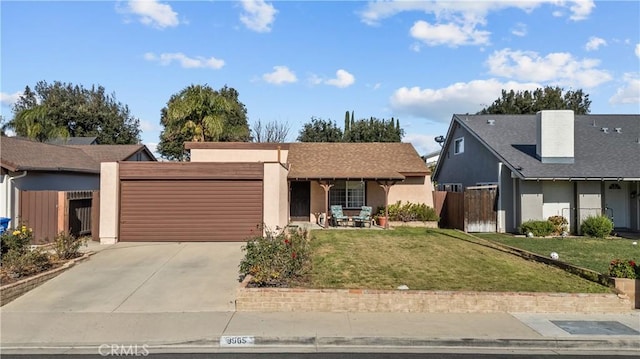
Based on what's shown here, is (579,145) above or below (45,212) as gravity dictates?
above

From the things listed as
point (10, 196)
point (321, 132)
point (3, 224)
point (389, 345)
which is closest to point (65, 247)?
point (3, 224)

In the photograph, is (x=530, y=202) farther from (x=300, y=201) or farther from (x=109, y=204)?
(x=109, y=204)

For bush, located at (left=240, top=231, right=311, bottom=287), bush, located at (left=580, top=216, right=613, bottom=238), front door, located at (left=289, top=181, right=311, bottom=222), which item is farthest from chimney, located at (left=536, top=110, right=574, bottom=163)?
bush, located at (left=240, top=231, right=311, bottom=287)

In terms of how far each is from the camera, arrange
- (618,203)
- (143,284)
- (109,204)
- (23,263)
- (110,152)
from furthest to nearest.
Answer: (110,152) < (618,203) < (109,204) < (143,284) < (23,263)

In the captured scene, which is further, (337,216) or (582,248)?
(337,216)

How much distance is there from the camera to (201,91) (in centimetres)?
2570

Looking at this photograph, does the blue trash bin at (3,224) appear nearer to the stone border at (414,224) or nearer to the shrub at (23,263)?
the shrub at (23,263)

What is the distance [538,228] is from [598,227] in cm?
225

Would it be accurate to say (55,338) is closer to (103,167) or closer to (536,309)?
(536,309)

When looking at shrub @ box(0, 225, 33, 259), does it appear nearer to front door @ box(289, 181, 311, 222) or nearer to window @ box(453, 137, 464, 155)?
front door @ box(289, 181, 311, 222)

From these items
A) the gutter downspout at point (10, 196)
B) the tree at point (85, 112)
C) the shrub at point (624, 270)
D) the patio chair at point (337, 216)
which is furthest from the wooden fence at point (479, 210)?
the tree at point (85, 112)

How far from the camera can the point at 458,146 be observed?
24969mm

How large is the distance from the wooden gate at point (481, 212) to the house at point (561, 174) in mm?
227

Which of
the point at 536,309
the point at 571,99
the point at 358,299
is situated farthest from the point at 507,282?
the point at 571,99
